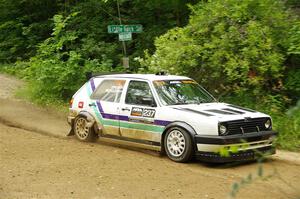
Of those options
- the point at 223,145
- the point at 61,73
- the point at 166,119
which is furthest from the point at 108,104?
the point at 61,73

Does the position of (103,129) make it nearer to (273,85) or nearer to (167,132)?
(167,132)

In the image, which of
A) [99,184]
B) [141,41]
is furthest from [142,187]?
[141,41]

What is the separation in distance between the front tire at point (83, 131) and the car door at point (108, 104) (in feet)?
Answer: 1.16

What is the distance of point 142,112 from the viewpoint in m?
9.41

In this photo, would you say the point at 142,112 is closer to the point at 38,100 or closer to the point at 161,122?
the point at 161,122

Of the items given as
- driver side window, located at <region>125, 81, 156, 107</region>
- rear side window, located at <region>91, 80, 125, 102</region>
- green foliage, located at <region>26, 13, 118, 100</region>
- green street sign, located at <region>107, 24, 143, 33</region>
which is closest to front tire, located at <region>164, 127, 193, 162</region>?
driver side window, located at <region>125, 81, 156, 107</region>

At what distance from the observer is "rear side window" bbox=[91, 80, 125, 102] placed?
10.2 meters

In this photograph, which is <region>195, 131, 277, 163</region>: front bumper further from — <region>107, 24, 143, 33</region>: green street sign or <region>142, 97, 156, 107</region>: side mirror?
<region>107, 24, 143, 33</region>: green street sign

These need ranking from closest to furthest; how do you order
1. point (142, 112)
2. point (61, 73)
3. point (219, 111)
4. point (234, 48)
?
point (219, 111) < point (142, 112) < point (234, 48) < point (61, 73)

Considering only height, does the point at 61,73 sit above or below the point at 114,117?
above

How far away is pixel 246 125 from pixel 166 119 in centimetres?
139

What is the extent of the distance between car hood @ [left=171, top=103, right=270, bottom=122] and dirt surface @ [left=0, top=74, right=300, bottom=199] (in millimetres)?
836

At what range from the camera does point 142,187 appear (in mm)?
6906

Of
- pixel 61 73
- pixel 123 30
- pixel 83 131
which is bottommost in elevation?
pixel 83 131
